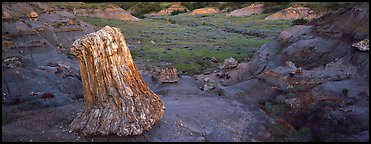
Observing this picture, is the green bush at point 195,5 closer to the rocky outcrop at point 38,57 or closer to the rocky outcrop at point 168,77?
the rocky outcrop at point 38,57

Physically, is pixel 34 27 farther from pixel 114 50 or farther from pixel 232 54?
pixel 114 50

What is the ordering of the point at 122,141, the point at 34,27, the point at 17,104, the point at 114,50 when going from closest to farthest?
1. the point at 122,141
2. the point at 114,50
3. the point at 17,104
4. the point at 34,27

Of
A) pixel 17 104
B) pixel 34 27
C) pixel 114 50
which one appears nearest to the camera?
pixel 114 50

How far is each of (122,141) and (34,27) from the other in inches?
993

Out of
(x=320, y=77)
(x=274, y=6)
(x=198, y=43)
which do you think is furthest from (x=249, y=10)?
(x=320, y=77)

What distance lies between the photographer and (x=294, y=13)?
65.4 meters

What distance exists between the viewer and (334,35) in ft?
88.3

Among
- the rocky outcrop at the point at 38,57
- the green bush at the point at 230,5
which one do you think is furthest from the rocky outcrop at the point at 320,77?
the green bush at the point at 230,5

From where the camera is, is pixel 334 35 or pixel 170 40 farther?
pixel 170 40

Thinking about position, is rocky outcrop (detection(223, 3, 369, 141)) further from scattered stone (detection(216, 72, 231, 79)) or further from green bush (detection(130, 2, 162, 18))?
green bush (detection(130, 2, 162, 18))

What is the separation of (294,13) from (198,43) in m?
26.4

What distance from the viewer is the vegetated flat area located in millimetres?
36781

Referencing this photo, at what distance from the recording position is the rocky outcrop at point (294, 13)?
6362 centimetres

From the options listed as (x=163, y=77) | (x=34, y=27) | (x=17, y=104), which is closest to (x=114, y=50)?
(x=17, y=104)
